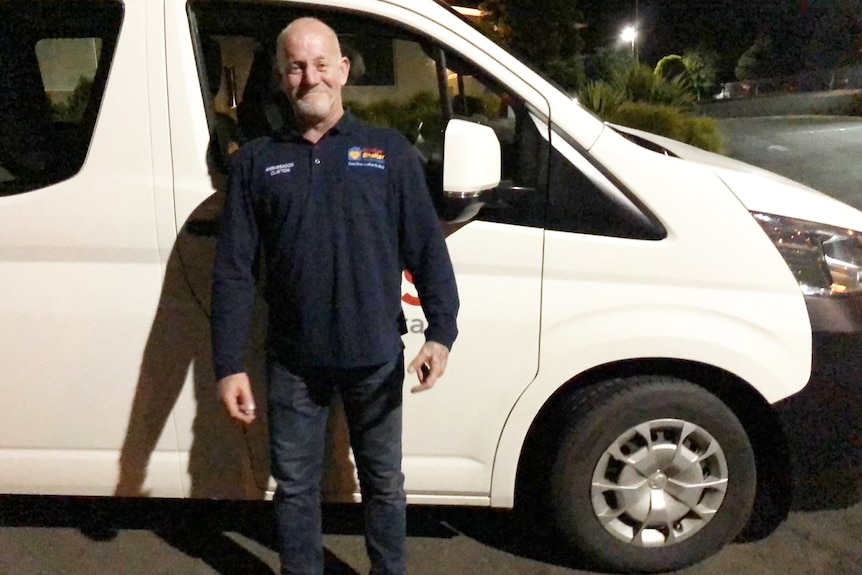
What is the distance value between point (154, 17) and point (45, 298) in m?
0.93

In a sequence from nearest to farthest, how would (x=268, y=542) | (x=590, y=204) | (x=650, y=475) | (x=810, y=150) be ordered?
(x=590, y=204) → (x=650, y=475) → (x=268, y=542) → (x=810, y=150)

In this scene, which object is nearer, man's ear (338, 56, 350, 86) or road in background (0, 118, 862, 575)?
A: man's ear (338, 56, 350, 86)

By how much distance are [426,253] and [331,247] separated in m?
0.26

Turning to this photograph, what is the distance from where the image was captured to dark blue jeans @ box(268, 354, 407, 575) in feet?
7.53

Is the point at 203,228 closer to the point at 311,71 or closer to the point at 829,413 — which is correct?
the point at 311,71

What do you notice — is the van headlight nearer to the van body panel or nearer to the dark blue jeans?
the dark blue jeans

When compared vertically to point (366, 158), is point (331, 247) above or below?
below

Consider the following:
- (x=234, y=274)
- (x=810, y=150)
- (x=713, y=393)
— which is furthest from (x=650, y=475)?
(x=810, y=150)

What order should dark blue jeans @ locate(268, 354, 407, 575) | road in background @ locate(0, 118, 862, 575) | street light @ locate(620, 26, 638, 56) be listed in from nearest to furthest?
dark blue jeans @ locate(268, 354, 407, 575)
road in background @ locate(0, 118, 862, 575)
street light @ locate(620, 26, 638, 56)

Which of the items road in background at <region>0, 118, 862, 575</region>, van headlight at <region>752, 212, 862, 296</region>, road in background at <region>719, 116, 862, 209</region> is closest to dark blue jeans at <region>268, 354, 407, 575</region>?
road in background at <region>0, 118, 862, 575</region>

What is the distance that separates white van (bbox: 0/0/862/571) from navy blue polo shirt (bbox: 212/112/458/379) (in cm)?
22

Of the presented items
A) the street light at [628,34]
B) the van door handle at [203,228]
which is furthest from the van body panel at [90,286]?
the street light at [628,34]

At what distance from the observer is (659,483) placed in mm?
2709

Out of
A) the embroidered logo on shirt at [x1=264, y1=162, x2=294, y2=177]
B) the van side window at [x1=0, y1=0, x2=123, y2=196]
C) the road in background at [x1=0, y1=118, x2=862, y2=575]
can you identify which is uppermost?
the van side window at [x1=0, y1=0, x2=123, y2=196]
